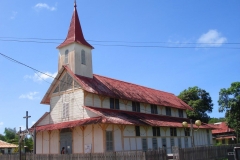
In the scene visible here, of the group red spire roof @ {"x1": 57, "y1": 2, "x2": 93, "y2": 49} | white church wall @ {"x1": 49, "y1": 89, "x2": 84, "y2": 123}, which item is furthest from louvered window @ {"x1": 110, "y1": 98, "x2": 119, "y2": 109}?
red spire roof @ {"x1": 57, "y1": 2, "x2": 93, "y2": 49}

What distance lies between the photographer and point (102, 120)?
21969 mm

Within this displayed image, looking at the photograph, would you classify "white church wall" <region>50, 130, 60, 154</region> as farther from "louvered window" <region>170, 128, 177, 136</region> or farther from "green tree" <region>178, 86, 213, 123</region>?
"green tree" <region>178, 86, 213, 123</region>

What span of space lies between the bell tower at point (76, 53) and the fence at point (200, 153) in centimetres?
1322

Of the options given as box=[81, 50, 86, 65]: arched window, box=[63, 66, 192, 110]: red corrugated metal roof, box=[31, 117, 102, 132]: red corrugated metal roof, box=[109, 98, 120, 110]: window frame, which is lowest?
box=[31, 117, 102, 132]: red corrugated metal roof

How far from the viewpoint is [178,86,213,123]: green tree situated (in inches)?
1860

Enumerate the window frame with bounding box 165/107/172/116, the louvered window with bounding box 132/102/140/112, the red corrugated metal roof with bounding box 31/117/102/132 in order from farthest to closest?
the window frame with bounding box 165/107/172/116 < the louvered window with bounding box 132/102/140/112 < the red corrugated metal roof with bounding box 31/117/102/132

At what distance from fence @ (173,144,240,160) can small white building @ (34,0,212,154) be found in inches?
204

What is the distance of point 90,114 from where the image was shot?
24.3m

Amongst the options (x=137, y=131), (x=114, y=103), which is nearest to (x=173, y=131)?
(x=137, y=131)

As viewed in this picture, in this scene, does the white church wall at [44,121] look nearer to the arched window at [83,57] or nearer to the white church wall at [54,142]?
the white church wall at [54,142]

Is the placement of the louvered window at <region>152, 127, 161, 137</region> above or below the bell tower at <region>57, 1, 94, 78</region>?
below

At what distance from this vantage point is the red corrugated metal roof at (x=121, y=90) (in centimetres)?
2628

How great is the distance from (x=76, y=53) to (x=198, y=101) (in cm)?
2749

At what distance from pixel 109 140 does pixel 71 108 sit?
5.35 m
